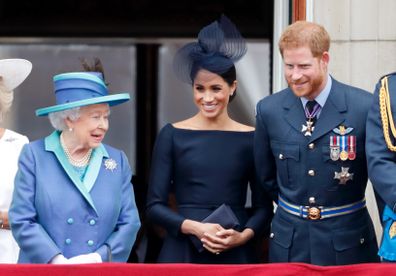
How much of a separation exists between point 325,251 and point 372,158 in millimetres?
548

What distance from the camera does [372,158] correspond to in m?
4.86

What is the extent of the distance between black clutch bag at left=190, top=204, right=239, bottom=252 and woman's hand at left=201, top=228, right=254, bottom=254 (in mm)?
27

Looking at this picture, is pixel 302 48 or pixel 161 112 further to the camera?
pixel 161 112

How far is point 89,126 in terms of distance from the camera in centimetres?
495

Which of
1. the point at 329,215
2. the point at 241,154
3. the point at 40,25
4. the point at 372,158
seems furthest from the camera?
the point at 40,25

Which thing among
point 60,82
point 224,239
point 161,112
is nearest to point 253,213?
point 224,239

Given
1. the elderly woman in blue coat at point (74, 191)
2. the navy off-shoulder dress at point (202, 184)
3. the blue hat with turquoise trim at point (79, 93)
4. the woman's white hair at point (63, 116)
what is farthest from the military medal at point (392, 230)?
the woman's white hair at point (63, 116)

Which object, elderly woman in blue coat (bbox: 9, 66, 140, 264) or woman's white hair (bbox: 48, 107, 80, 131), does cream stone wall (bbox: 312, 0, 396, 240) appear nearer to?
elderly woman in blue coat (bbox: 9, 66, 140, 264)

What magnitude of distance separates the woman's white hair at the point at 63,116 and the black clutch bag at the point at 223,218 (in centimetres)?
83

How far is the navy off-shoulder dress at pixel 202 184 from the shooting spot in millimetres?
5480

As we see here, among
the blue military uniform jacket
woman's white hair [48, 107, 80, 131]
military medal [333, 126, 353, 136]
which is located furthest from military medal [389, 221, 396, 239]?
woman's white hair [48, 107, 80, 131]

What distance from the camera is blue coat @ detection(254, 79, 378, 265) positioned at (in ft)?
16.9

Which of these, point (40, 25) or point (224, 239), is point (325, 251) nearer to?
point (224, 239)

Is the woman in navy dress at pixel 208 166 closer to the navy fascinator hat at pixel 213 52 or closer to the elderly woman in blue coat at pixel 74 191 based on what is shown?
the navy fascinator hat at pixel 213 52
